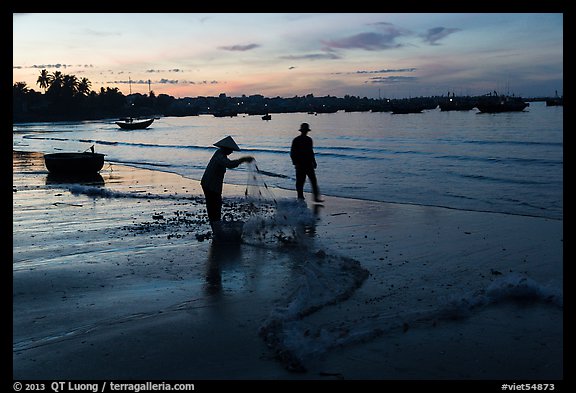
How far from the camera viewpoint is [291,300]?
6.36 meters

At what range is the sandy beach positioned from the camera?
467 centimetres

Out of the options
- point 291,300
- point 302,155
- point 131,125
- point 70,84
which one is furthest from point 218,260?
point 70,84

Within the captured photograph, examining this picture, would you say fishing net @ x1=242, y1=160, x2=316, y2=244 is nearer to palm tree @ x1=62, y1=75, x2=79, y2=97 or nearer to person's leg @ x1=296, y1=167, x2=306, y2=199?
person's leg @ x1=296, y1=167, x2=306, y2=199

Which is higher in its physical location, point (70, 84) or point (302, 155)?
point (70, 84)

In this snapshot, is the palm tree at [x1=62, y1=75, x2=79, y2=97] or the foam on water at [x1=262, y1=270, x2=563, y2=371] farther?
the palm tree at [x1=62, y1=75, x2=79, y2=97]

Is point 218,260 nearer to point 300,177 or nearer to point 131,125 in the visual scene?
point 300,177

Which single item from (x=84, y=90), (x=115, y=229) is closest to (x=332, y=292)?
(x=115, y=229)

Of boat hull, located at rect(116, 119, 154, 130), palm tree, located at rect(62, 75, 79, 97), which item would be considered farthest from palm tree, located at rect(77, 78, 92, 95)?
boat hull, located at rect(116, 119, 154, 130)

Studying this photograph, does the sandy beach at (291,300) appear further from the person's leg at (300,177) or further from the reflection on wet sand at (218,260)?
the person's leg at (300,177)

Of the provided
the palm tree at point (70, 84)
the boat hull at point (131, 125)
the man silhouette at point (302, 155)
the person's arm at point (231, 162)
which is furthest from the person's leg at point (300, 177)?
the palm tree at point (70, 84)

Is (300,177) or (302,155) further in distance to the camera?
(300,177)

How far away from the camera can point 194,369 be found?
4.57m

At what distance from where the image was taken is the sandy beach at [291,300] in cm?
467
